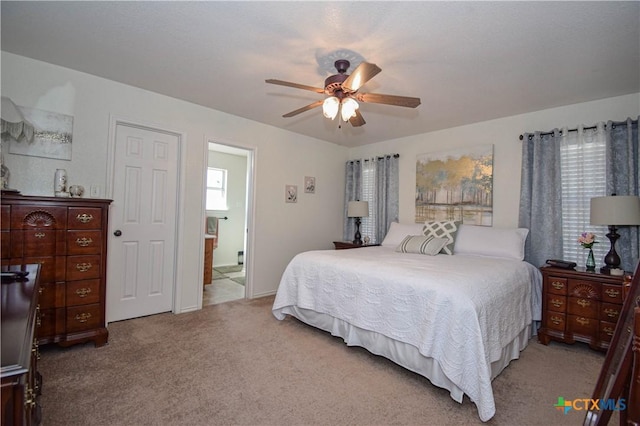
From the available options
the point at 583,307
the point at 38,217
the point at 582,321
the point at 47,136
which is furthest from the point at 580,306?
the point at 47,136

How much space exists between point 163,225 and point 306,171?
2.15m

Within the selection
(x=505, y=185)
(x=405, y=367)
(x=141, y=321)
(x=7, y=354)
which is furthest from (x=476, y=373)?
(x=141, y=321)

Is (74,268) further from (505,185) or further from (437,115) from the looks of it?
(505,185)

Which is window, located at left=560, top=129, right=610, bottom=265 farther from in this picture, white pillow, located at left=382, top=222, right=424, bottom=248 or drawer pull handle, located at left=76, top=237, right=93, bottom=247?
drawer pull handle, located at left=76, top=237, right=93, bottom=247

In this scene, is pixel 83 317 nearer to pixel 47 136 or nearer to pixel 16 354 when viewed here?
pixel 47 136

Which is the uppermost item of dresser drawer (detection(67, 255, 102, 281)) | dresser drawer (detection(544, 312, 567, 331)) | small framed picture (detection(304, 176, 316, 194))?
small framed picture (detection(304, 176, 316, 194))

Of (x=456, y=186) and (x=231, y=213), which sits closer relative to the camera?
(x=456, y=186)

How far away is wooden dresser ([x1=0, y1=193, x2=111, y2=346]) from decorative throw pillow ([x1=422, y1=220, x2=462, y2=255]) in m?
3.25

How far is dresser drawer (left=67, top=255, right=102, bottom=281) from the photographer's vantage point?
2309 mm

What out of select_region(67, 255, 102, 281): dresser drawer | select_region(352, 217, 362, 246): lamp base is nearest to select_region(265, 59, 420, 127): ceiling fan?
select_region(67, 255, 102, 281): dresser drawer

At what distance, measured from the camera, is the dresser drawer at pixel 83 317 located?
2316mm

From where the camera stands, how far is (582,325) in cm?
259

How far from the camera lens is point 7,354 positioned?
0.68m

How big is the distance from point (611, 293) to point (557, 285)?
0.35 meters
